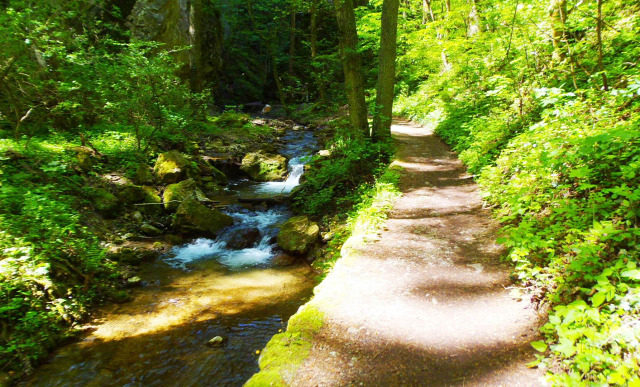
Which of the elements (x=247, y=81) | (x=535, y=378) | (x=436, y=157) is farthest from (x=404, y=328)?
(x=247, y=81)

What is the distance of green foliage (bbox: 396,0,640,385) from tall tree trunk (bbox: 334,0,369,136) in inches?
128

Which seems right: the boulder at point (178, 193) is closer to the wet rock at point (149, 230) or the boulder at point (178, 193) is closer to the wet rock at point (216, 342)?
the wet rock at point (149, 230)

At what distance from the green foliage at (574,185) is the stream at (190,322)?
346 cm

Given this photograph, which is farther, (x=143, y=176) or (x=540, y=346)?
(x=143, y=176)

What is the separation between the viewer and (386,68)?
373 inches

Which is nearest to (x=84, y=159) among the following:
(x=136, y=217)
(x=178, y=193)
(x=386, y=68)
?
(x=136, y=217)

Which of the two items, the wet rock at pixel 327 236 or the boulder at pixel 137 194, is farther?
the boulder at pixel 137 194

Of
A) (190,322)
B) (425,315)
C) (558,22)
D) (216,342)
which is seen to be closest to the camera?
(425,315)

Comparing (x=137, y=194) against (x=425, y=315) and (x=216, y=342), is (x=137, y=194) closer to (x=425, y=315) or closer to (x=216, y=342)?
(x=216, y=342)

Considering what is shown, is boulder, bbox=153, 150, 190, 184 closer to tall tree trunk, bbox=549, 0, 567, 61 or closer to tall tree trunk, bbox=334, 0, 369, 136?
tall tree trunk, bbox=334, 0, 369, 136

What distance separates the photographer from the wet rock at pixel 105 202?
7.45 m

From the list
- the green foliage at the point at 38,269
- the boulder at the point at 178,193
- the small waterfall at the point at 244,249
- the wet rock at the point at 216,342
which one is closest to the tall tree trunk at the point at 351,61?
the small waterfall at the point at 244,249

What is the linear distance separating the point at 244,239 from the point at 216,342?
3.60m

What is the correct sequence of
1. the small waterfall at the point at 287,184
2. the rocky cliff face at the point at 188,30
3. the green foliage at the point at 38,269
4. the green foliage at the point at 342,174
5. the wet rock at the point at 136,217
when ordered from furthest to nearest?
the rocky cliff face at the point at 188,30, the small waterfall at the point at 287,184, the green foliage at the point at 342,174, the wet rock at the point at 136,217, the green foliage at the point at 38,269
